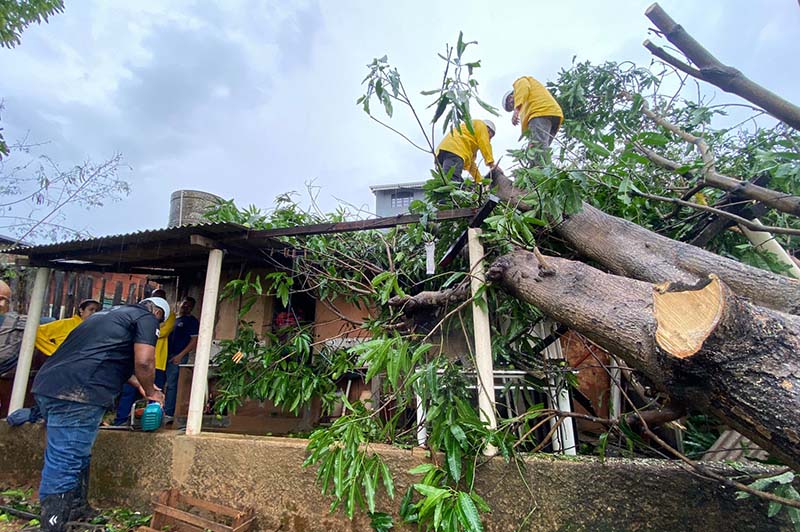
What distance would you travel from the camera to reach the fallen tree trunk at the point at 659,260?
189cm

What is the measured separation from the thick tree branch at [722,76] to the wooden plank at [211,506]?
11.8 feet

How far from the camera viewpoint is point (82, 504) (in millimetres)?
3117

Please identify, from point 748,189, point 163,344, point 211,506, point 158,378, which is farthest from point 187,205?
point 748,189

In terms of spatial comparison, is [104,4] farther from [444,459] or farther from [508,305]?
[444,459]

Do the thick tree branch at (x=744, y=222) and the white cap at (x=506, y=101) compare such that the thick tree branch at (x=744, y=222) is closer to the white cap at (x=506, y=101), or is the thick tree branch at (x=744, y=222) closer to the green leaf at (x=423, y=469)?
the green leaf at (x=423, y=469)

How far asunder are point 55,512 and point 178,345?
2303mm

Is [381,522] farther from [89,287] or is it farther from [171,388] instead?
[89,287]

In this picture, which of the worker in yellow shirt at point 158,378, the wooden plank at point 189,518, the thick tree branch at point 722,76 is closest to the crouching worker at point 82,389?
the wooden plank at point 189,518

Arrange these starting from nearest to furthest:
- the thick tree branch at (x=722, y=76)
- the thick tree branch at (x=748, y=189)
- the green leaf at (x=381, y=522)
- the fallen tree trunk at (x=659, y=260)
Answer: the thick tree branch at (x=722, y=76) → the fallen tree trunk at (x=659, y=260) → the thick tree branch at (x=748, y=189) → the green leaf at (x=381, y=522)

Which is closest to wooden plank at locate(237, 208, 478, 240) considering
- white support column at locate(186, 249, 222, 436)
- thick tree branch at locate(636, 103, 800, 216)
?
white support column at locate(186, 249, 222, 436)

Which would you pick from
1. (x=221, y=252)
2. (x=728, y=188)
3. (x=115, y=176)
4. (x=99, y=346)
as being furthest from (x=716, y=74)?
(x=115, y=176)

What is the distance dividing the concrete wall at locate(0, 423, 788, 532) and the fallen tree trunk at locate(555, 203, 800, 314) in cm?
106

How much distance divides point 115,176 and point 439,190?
260 inches

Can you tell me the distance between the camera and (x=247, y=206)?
4.80 m
